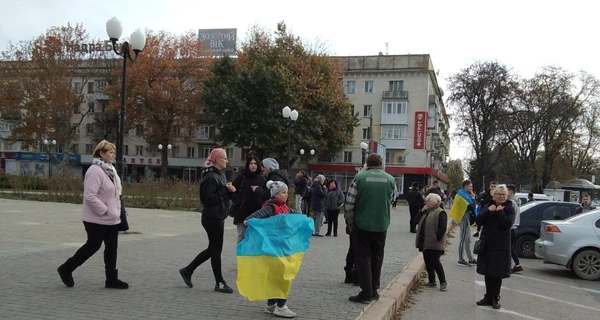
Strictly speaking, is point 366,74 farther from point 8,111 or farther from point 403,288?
point 403,288

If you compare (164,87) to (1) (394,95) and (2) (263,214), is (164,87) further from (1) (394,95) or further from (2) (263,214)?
(2) (263,214)

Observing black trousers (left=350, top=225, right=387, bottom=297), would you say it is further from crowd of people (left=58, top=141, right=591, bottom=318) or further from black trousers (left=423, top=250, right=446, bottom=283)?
black trousers (left=423, top=250, right=446, bottom=283)

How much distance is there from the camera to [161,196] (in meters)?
24.6

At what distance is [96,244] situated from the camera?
6.16 meters

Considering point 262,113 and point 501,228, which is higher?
point 262,113

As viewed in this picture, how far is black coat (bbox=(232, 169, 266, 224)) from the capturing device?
6.86m

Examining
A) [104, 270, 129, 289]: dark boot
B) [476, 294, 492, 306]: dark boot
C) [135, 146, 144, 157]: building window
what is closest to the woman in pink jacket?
[104, 270, 129, 289]: dark boot

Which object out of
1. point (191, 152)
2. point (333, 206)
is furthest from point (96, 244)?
point (191, 152)

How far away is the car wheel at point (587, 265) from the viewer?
33.9 feet

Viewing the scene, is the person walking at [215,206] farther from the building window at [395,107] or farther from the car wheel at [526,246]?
the building window at [395,107]

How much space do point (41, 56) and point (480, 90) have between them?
40.5 metres

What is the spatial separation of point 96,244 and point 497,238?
5153 millimetres

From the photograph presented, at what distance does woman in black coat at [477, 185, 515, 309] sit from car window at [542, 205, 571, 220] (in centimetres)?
789

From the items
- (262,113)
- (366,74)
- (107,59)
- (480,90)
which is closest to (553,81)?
(480,90)
